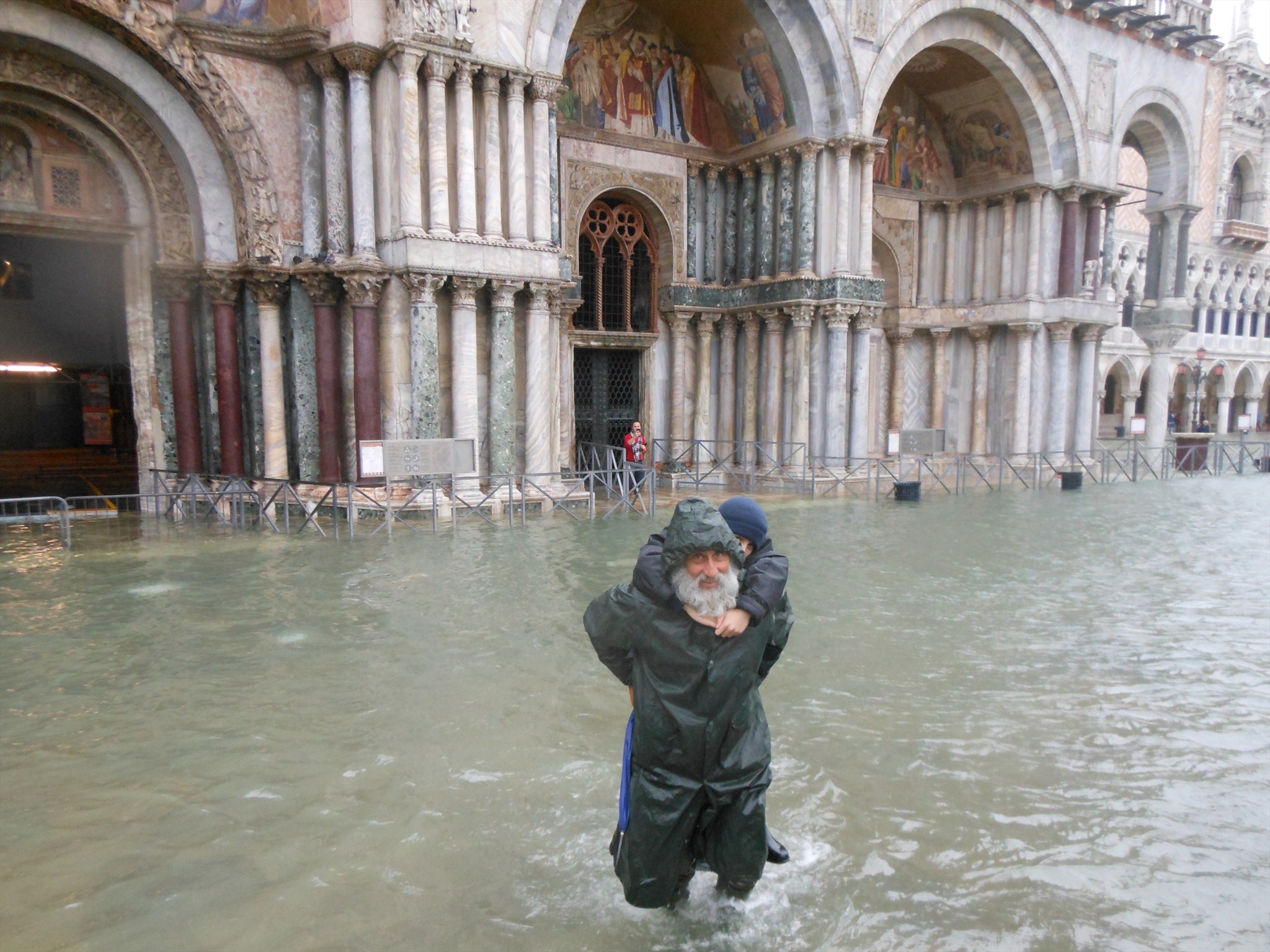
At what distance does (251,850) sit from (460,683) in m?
2.27

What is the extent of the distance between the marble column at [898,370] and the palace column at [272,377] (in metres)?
15.2

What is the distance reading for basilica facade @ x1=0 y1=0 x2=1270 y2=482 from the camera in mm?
13016

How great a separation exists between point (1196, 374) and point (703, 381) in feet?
107

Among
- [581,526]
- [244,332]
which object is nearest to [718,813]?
[581,526]

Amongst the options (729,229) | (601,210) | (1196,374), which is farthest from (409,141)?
(1196,374)

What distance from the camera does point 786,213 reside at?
1814cm

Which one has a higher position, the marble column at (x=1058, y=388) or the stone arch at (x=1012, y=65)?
the stone arch at (x=1012, y=65)

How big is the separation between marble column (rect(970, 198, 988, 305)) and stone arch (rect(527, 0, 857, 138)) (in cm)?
663

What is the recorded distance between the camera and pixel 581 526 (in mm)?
12789

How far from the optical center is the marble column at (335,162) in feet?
43.3

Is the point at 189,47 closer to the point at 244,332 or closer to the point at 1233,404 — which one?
the point at 244,332

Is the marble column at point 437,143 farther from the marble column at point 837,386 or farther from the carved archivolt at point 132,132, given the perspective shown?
the marble column at point 837,386

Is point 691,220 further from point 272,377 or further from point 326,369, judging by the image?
point 272,377

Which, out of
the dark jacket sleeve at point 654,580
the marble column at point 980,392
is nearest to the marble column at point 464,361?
the dark jacket sleeve at point 654,580
